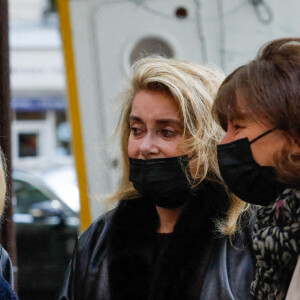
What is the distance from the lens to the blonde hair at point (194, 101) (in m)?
2.74

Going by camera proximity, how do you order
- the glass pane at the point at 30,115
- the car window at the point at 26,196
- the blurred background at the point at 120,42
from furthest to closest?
the glass pane at the point at 30,115 → the car window at the point at 26,196 → the blurred background at the point at 120,42

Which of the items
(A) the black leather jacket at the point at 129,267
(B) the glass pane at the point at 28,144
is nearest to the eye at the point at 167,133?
(A) the black leather jacket at the point at 129,267

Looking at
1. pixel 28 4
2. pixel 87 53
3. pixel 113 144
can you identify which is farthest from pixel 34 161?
pixel 113 144

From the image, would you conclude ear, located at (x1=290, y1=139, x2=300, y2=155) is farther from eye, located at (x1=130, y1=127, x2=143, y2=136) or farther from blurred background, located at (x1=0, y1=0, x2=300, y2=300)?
blurred background, located at (x1=0, y1=0, x2=300, y2=300)

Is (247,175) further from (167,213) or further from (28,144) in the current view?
(28,144)

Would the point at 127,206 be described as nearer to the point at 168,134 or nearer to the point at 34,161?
the point at 168,134

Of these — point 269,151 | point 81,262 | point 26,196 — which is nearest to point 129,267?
point 81,262

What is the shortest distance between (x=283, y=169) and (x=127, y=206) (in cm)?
93

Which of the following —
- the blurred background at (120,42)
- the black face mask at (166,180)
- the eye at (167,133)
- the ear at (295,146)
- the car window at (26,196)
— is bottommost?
the car window at (26,196)

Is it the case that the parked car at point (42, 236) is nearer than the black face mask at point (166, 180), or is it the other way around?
the black face mask at point (166, 180)

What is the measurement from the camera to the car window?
747cm

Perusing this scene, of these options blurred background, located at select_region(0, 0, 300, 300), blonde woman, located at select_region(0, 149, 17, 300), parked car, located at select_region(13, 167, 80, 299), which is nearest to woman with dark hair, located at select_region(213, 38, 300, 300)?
blonde woman, located at select_region(0, 149, 17, 300)

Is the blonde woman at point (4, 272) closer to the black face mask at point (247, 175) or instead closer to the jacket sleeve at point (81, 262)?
the jacket sleeve at point (81, 262)

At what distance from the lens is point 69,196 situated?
8.49m
